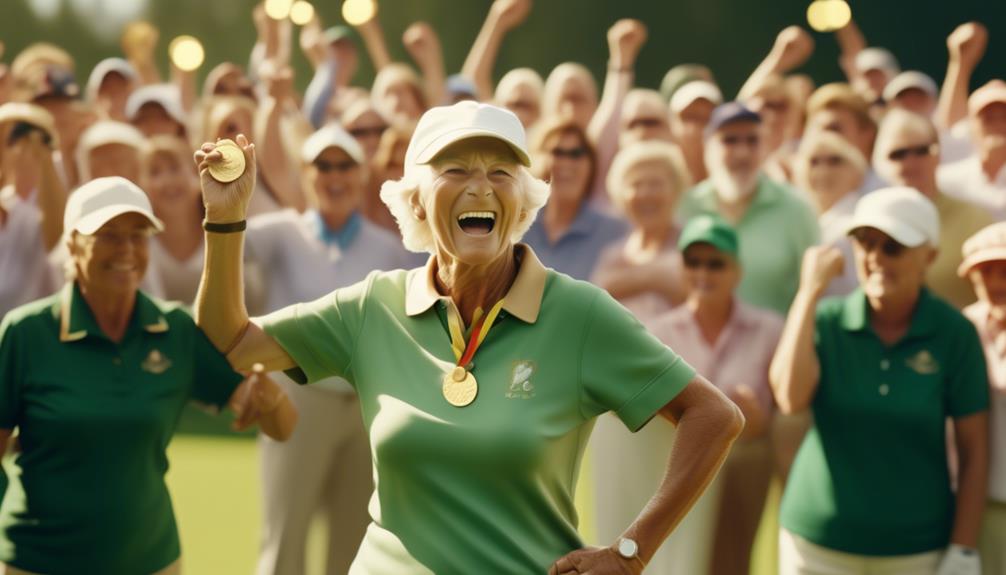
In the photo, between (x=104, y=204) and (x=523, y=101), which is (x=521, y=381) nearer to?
(x=104, y=204)

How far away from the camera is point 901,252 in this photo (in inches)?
202

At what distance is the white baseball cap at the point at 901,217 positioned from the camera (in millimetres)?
5086

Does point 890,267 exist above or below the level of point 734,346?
above

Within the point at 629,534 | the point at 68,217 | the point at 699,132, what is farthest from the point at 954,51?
the point at 629,534

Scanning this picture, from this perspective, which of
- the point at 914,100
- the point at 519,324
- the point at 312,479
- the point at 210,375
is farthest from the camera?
the point at 914,100

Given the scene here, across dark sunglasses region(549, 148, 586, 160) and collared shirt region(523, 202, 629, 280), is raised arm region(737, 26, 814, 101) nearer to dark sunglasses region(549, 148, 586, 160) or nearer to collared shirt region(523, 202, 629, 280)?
dark sunglasses region(549, 148, 586, 160)

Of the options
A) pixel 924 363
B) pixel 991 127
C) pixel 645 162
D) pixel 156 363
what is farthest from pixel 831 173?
pixel 156 363

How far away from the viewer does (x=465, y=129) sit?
10.3ft

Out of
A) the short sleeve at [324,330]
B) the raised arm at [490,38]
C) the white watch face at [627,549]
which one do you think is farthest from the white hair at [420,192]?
the raised arm at [490,38]

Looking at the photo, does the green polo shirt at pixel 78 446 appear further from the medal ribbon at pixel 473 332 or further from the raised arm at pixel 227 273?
the medal ribbon at pixel 473 332

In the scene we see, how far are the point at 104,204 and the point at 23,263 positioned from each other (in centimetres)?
232

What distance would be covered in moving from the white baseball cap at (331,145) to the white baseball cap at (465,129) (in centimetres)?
343

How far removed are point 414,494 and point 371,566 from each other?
0.18 m

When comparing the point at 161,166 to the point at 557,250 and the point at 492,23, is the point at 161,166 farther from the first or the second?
the point at 492,23
